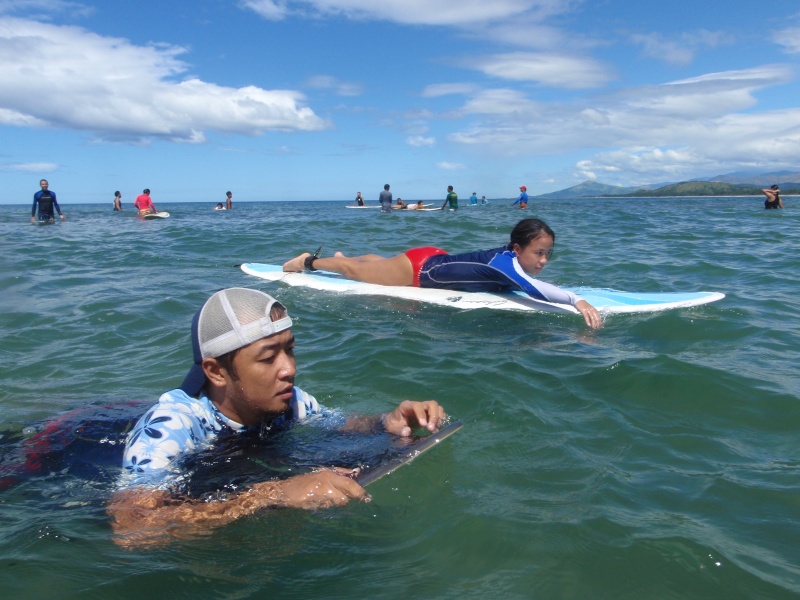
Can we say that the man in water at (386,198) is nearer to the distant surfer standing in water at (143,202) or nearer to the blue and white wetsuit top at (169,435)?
the distant surfer standing in water at (143,202)

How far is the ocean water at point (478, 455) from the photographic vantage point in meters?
2.40

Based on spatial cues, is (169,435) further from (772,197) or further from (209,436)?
(772,197)

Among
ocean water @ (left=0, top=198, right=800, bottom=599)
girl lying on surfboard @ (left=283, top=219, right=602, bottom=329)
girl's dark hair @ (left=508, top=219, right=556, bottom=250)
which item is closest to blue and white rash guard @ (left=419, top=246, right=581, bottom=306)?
girl lying on surfboard @ (left=283, top=219, right=602, bottom=329)

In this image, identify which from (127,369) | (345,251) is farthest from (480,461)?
(345,251)

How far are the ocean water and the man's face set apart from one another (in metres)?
0.50

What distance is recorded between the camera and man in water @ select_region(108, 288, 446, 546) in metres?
2.53

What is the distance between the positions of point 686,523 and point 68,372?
4987 mm

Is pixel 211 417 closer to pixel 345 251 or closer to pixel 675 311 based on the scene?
pixel 675 311

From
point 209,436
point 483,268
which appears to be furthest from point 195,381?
point 483,268

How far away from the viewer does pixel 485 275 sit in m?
7.86

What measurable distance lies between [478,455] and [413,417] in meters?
0.52

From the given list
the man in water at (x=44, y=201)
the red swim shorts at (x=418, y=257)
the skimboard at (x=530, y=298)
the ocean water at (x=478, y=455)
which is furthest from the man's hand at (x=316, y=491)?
the man in water at (x=44, y=201)

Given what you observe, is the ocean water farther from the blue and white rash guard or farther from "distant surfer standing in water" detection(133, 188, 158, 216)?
"distant surfer standing in water" detection(133, 188, 158, 216)

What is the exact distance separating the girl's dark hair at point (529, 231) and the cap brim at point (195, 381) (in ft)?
17.0
